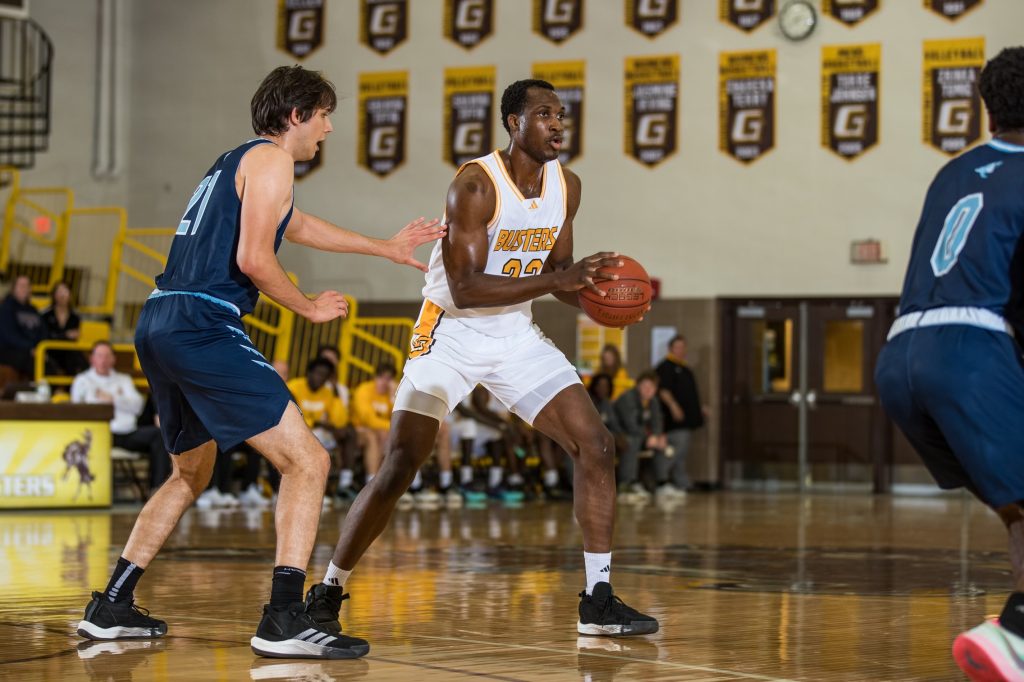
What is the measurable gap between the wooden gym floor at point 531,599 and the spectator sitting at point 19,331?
419cm

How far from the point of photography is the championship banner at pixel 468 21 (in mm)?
20578

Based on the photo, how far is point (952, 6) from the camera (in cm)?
1833

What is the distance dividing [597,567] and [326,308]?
1.46 metres

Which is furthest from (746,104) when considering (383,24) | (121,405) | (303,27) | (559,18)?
(121,405)

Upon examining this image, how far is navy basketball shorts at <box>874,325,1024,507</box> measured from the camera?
3.67 metres

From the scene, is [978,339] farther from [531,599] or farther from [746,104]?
[746,104]

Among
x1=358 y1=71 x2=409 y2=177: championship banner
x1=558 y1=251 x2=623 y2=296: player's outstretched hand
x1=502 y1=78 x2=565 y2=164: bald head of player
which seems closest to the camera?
x1=558 y1=251 x2=623 y2=296: player's outstretched hand

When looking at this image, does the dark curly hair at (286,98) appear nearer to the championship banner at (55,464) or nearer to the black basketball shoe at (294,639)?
the black basketball shoe at (294,639)

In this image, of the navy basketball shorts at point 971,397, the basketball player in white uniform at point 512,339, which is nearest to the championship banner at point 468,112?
the basketball player in white uniform at point 512,339

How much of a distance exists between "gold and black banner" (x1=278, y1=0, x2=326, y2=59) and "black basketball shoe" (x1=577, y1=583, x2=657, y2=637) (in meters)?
17.2

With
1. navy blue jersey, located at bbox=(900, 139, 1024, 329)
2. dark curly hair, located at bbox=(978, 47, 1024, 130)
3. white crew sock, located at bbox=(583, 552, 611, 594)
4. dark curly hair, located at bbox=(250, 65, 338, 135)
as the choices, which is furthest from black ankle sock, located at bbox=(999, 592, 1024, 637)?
dark curly hair, located at bbox=(250, 65, 338, 135)

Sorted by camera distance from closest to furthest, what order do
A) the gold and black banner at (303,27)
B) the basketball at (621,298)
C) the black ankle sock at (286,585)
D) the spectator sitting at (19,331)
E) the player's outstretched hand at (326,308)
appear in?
1. the black ankle sock at (286,585)
2. the player's outstretched hand at (326,308)
3. the basketball at (621,298)
4. the spectator sitting at (19,331)
5. the gold and black banner at (303,27)

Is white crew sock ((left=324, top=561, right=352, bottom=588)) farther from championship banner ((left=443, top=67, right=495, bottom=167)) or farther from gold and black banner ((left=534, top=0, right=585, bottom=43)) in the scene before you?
gold and black banner ((left=534, top=0, right=585, bottom=43))

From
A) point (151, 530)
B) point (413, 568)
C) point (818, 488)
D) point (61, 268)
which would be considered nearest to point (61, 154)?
point (61, 268)
